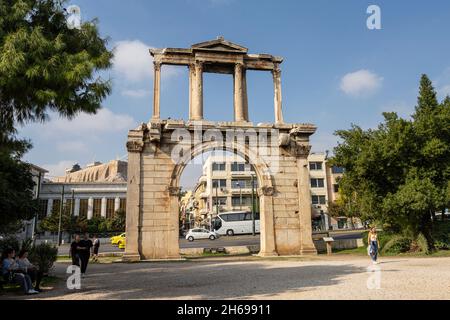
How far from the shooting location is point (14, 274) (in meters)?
9.45

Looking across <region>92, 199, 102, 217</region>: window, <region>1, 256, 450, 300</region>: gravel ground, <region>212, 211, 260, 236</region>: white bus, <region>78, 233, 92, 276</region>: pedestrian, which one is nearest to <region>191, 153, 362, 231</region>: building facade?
<region>212, 211, 260, 236</region>: white bus

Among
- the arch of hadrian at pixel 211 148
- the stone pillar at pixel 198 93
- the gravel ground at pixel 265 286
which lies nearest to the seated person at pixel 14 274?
the gravel ground at pixel 265 286

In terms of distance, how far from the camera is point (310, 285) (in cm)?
938

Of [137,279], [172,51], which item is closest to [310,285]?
[137,279]

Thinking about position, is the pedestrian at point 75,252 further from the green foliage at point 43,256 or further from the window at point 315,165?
the window at point 315,165

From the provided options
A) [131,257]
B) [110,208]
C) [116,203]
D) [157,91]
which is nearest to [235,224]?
[116,203]

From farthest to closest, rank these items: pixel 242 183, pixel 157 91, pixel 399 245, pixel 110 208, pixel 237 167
A: pixel 237 167
pixel 242 183
pixel 110 208
pixel 157 91
pixel 399 245

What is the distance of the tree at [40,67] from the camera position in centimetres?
794

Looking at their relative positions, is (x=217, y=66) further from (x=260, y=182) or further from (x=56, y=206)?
(x=56, y=206)

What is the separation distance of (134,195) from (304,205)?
9.15 meters

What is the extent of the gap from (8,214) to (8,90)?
375 centimetres

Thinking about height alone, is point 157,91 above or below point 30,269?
above
